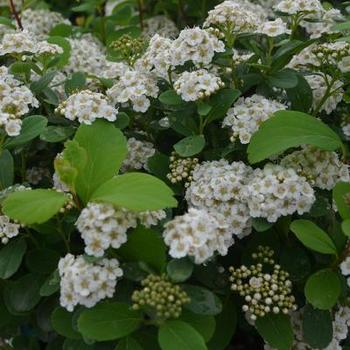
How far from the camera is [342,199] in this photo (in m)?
1.81

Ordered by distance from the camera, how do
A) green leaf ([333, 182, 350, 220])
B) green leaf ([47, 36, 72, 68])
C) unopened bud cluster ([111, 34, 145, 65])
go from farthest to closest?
green leaf ([47, 36, 72, 68])
unopened bud cluster ([111, 34, 145, 65])
green leaf ([333, 182, 350, 220])

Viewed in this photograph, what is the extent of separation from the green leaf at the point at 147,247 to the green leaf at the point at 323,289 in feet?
→ 1.46

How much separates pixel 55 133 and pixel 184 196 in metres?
0.50

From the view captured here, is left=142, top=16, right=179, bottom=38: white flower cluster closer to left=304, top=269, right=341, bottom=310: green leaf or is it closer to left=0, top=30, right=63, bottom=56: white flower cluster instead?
left=0, top=30, right=63, bottom=56: white flower cluster

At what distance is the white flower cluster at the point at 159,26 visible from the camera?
3.39m

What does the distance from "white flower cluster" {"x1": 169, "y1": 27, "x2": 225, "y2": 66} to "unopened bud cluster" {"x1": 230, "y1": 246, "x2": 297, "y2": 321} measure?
0.74 meters

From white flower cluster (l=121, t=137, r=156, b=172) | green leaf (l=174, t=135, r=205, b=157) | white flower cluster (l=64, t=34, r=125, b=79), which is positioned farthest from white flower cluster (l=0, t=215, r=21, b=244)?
white flower cluster (l=64, t=34, r=125, b=79)

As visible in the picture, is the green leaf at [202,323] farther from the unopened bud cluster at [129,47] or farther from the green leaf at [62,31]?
the green leaf at [62,31]

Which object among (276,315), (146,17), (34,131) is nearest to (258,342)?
(276,315)

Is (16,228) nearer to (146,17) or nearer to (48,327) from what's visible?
(48,327)

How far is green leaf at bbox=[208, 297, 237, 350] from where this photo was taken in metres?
1.98

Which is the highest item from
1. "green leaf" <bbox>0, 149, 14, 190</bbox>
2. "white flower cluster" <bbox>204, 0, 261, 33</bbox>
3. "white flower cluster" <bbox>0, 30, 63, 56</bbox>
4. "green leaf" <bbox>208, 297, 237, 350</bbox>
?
"white flower cluster" <bbox>204, 0, 261, 33</bbox>

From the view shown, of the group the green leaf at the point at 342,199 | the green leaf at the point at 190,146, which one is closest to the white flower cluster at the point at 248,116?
the green leaf at the point at 190,146

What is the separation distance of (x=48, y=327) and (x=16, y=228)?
0.35 metres
